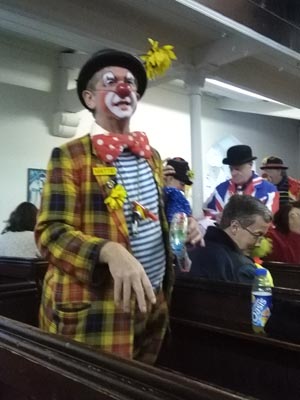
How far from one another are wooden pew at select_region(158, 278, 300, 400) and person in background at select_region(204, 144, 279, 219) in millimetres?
1329

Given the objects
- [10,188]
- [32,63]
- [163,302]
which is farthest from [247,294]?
[32,63]

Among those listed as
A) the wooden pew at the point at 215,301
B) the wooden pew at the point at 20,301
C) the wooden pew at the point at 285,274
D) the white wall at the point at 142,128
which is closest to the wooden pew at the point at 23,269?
the wooden pew at the point at 20,301

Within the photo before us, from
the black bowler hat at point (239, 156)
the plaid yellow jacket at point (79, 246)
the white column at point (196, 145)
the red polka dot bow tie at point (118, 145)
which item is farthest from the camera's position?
the white column at point (196, 145)

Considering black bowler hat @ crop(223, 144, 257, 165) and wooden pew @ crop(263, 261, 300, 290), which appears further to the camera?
black bowler hat @ crop(223, 144, 257, 165)

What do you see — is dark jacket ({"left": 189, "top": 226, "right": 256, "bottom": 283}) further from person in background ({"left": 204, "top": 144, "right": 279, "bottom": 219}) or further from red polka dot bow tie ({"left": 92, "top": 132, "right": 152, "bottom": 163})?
person in background ({"left": 204, "top": 144, "right": 279, "bottom": 219})

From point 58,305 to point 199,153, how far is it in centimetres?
428

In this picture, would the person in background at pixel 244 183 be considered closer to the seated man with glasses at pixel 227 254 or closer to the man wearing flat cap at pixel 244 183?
the man wearing flat cap at pixel 244 183

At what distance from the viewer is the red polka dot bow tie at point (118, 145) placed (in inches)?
46.1

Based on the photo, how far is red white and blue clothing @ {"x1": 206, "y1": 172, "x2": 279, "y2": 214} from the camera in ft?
10.6

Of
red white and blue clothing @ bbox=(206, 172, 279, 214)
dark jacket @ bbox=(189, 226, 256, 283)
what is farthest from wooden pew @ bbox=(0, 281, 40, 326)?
red white and blue clothing @ bbox=(206, 172, 279, 214)

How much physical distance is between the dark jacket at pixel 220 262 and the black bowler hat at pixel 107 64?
3.34ft

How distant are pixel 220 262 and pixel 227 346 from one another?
37cm

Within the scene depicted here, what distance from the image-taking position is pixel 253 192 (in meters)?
3.28

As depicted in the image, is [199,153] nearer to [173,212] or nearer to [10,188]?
[10,188]
